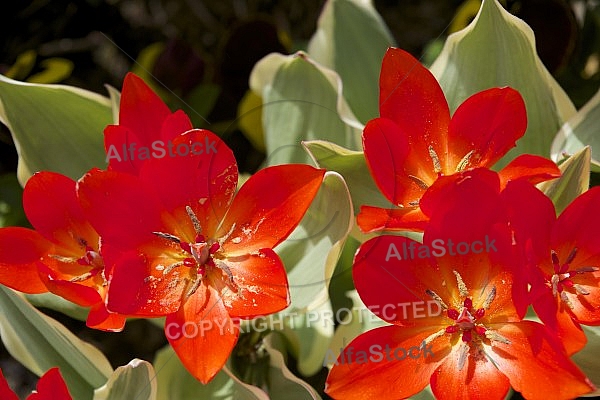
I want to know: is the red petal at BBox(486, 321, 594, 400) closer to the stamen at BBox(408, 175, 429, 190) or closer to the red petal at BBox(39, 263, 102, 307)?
the stamen at BBox(408, 175, 429, 190)

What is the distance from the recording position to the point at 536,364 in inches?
15.7

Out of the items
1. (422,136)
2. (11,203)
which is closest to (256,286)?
(422,136)

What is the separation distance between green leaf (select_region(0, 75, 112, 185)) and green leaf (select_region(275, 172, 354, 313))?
175 millimetres

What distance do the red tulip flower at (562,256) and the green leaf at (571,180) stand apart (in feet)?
0.22

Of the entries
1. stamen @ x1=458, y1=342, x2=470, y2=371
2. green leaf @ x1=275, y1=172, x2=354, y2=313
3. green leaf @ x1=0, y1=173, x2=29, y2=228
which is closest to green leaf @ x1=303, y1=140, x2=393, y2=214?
green leaf @ x1=275, y1=172, x2=354, y2=313

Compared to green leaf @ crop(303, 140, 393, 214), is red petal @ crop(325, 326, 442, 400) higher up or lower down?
lower down

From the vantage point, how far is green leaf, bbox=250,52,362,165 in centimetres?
59

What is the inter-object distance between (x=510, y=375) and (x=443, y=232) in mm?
84

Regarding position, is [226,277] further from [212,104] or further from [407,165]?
[212,104]

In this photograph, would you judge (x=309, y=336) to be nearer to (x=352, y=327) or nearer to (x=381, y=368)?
(x=352, y=327)

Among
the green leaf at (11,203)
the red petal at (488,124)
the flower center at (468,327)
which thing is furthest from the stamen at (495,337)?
the green leaf at (11,203)

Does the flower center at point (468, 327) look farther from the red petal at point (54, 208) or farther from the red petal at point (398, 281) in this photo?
the red petal at point (54, 208)

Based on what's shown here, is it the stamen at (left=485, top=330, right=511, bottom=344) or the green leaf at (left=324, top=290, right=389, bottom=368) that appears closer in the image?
the stamen at (left=485, top=330, right=511, bottom=344)

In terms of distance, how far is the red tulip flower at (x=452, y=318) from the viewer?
16.0 inches
